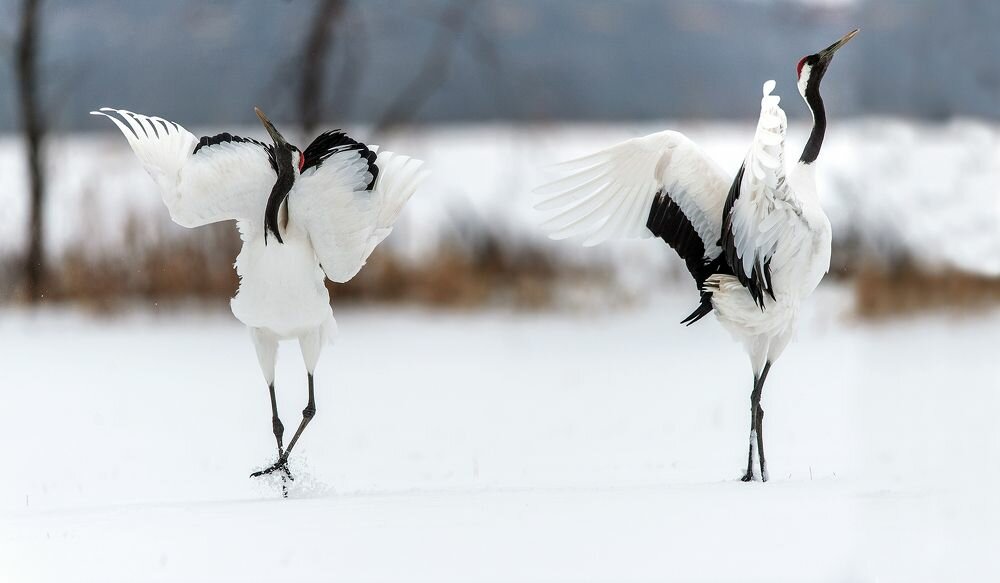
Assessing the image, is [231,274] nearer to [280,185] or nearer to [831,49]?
[280,185]

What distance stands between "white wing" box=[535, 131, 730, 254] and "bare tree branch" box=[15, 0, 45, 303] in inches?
234

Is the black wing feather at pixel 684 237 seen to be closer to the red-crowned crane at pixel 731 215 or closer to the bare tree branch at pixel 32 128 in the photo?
the red-crowned crane at pixel 731 215

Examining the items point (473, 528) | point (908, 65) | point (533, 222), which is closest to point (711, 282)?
point (473, 528)

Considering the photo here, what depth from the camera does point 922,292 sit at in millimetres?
8211

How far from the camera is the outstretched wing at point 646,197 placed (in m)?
3.39

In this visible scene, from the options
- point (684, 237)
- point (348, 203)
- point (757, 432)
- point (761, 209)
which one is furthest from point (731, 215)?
point (348, 203)

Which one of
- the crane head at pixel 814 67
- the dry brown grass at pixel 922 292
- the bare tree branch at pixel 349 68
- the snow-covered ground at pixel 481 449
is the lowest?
the snow-covered ground at pixel 481 449

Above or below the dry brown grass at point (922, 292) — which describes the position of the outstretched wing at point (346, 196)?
above

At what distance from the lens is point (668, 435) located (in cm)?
570

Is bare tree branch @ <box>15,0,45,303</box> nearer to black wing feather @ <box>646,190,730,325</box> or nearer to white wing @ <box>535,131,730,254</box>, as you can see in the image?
white wing @ <box>535,131,730,254</box>

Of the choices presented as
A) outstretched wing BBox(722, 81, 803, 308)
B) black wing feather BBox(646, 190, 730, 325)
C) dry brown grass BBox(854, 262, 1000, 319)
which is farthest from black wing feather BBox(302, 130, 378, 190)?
dry brown grass BBox(854, 262, 1000, 319)

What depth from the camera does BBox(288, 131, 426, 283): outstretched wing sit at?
3.19 m

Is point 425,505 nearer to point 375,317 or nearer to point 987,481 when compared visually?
point 987,481

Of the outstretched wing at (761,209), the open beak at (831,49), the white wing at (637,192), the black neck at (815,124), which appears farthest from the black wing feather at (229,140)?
the open beak at (831,49)
